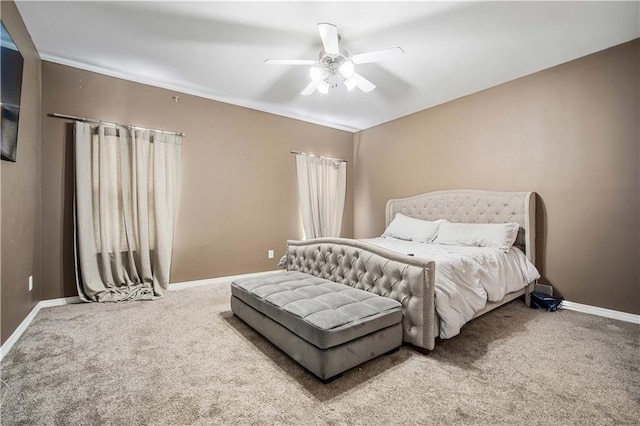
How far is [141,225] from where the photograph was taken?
3.43 m

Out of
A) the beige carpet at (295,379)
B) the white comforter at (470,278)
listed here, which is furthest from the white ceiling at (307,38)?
the beige carpet at (295,379)

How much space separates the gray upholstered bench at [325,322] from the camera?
68.1 inches

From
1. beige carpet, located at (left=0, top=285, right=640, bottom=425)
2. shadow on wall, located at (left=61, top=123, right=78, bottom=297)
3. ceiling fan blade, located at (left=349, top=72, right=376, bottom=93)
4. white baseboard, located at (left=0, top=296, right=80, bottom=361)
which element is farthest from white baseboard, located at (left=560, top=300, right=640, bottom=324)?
shadow on wall, located at (left=61, top=123, right=78, bottom=297)

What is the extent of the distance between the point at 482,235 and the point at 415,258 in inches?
61.8

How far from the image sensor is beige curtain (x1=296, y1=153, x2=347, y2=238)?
4.88 metres

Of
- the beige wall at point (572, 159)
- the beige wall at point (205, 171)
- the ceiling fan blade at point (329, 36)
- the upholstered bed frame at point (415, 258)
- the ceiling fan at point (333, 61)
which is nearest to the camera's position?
the upholstered bed frame at point (415, 258)

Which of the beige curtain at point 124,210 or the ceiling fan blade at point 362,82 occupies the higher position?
the ceiling fan blade at point 362,82

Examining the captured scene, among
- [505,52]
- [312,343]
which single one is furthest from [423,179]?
[312,343]

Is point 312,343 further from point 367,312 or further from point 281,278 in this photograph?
point 281,278

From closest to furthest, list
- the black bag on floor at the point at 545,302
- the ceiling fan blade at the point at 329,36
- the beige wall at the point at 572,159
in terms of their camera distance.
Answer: the ceiling fan blade at the point at 329,36, the beige wall at the point at 572,159, the black bag on floor at the point at 545,302

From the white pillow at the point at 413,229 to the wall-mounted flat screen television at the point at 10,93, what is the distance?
Result: 3.93 meters

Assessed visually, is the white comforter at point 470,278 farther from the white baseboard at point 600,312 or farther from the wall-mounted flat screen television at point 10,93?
the wall-mounted flat screen television at point 10,93

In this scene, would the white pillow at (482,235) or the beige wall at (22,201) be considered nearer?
the beige wall at (22,201)

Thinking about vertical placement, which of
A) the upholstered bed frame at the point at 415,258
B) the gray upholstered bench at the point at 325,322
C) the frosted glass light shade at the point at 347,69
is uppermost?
the frosted glass light shade at the point at 347,69
